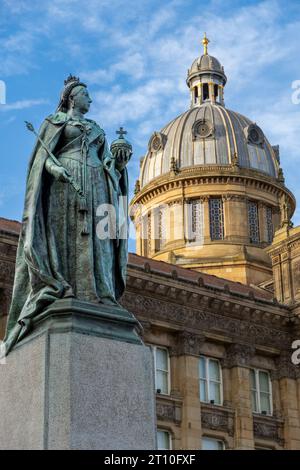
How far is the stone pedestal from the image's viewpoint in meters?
9.23

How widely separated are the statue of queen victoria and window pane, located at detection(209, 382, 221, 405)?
3368 centimetres

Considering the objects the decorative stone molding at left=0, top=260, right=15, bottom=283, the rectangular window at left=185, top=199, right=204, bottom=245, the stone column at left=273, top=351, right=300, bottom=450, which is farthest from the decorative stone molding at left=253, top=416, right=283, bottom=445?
the rectangular window at left=185, top=199, right=204, bottom=245

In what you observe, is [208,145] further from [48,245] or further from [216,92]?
[48,245]

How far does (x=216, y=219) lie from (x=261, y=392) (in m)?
17.5

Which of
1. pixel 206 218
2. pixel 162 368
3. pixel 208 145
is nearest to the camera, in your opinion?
pixel 162 368

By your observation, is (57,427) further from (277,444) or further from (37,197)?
(277,444)

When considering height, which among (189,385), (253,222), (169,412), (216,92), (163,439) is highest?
(216,92)

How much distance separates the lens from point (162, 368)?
42.8 metres

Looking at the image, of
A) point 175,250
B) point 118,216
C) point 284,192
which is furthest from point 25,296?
point 284,192

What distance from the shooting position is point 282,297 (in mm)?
49438

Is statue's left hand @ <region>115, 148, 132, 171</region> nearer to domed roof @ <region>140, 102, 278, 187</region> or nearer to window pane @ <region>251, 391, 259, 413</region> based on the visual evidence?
window pane @ <region>251, 391, 259, 413</region>

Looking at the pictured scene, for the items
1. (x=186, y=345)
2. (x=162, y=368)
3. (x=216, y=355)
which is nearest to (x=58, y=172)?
(x=162, y=368)

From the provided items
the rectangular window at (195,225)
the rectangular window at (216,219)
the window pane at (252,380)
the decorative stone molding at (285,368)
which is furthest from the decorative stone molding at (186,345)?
the rectangular window at (216,219)

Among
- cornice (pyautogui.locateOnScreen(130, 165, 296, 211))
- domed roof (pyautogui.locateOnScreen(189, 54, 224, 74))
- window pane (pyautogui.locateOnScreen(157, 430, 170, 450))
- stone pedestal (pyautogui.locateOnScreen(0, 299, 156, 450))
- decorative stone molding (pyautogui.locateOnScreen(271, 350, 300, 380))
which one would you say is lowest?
stone pedestal (pyautogui.locateOnScreen(0, 299, 156, 450))
